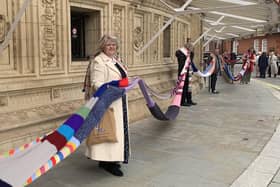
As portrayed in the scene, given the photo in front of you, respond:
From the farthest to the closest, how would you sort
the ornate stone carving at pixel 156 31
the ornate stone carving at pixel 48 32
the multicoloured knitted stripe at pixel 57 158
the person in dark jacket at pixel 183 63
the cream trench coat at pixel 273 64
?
1. the cream trench coat at pixel 273 64
2. the person in dark jacket at pixel 183 63
3. the ornate stone carving at pixel 156 31
4. the ornate stone carving at pixel 48 32
5. the multicoloured knitted stripe at pixel 57 158

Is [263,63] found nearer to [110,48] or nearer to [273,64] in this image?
[273,64]

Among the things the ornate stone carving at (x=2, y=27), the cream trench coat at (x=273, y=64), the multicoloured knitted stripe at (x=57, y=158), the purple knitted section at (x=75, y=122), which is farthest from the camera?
the cream trench coat at (x=273, y=64)

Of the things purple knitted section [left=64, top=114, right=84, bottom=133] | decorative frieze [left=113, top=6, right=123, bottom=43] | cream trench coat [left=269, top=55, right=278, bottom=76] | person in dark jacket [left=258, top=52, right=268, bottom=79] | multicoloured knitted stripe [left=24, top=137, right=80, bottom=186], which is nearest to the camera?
multicoloured knitted stripe [left=24, top=137, right=80, bottom=186]

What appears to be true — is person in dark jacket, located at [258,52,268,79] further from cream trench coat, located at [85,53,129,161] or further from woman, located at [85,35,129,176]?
cream trench coat, located at [85,53,129,161]

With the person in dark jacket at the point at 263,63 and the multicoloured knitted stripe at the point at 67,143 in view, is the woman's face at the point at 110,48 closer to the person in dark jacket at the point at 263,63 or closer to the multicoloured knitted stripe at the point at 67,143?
the multicoloured knitted stripe at the point at 67,143

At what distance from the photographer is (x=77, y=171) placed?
14.1 ft

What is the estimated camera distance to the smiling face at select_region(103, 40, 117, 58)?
13.3 ft

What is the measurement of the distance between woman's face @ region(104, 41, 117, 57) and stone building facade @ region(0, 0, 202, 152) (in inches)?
53.2

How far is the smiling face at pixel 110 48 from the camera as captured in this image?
4055mm

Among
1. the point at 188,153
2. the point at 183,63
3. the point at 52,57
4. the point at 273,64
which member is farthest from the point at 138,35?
the point at 273,64

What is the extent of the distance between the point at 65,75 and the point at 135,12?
9.20ft

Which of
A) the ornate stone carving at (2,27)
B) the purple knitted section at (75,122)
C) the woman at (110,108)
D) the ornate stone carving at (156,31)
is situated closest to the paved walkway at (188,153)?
the woman at (110,108)

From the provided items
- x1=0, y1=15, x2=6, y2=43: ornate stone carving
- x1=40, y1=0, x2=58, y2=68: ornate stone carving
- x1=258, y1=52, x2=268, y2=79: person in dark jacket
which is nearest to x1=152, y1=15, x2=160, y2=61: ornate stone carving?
x1=40, y1=0, x2=58, y2=68: ornate stone carving

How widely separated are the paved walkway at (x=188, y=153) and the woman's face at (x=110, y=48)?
1526 mm
